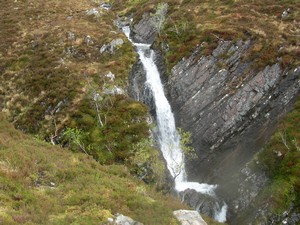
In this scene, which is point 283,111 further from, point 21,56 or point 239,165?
point 21,56

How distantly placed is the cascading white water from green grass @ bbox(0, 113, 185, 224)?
1984 cm

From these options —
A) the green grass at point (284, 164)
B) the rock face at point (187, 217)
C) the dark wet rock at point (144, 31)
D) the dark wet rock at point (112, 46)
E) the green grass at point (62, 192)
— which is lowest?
the green grass at point (284, 164)

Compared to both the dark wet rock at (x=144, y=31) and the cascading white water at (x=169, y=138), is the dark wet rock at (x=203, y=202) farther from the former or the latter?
the dark wet rock at (x=144, y=31)

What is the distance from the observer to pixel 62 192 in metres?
21.6

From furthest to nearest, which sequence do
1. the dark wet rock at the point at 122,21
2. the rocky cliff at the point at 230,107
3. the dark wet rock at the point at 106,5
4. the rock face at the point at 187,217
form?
the dark wet rock at the point at 106,5 → the dark wet rock at the point at 122,21 → the rocky cliff at the point at 230,107 → the rock face at the point at 187,217

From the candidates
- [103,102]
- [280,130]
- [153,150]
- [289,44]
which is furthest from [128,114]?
[289,44]

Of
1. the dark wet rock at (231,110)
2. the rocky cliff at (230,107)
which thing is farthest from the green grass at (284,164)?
the dark wet rock at (231,110)

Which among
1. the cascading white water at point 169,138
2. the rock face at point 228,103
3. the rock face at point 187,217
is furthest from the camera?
the rock face at point 228,103

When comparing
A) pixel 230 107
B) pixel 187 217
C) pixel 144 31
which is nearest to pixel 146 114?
pixel 230 107

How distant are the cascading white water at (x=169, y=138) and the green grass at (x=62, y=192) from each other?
19.8m

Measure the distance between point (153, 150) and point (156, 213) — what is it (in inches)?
911

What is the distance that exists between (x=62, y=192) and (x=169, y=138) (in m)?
33.2

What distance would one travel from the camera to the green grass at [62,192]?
61.0 ft

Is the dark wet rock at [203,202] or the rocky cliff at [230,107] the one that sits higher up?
the rocky cliff at [230,107]
